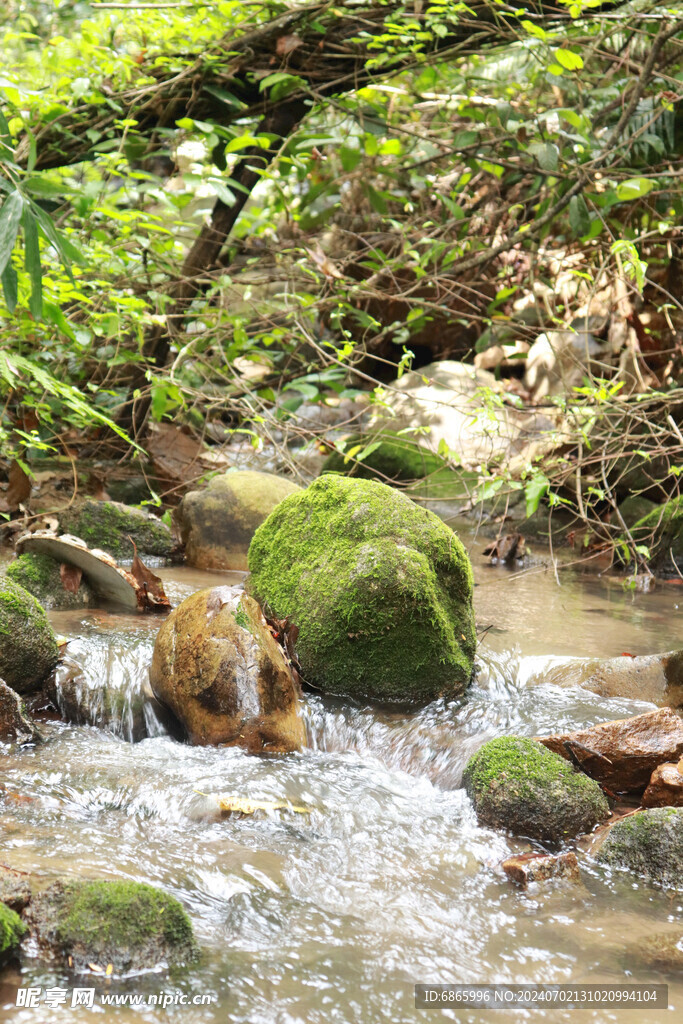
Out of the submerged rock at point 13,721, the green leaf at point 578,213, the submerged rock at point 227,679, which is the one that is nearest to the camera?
the submerged rock at point 13,721

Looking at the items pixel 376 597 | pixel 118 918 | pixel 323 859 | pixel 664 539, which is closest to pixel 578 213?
pixel 664 539

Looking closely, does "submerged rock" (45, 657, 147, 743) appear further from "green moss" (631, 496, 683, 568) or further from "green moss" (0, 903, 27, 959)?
"green moss" (631, 496, 683, 568)

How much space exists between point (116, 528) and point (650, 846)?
4.17 metres

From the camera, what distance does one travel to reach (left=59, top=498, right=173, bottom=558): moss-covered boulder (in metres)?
5.81

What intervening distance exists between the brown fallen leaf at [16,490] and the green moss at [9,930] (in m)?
4.44

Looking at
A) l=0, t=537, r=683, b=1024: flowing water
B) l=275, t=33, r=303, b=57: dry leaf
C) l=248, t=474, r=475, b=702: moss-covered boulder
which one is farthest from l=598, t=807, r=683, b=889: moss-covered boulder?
l=275, t=33, r=303, b=57: dry leaf

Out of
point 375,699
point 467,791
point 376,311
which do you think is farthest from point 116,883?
point 376,311

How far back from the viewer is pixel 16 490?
6.01 meters

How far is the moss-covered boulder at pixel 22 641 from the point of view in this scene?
11.6 feet

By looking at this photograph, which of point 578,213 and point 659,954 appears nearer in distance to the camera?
point 659,954

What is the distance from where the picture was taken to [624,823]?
294 cm

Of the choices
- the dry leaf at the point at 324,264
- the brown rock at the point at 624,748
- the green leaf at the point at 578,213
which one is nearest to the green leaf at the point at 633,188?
the green leaf at the point at 578,213

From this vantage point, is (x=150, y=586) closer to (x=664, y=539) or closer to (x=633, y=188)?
(x=664, y=539)

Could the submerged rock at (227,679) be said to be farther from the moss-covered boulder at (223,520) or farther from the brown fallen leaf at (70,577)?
the moss-covered boulder at (223,520)
